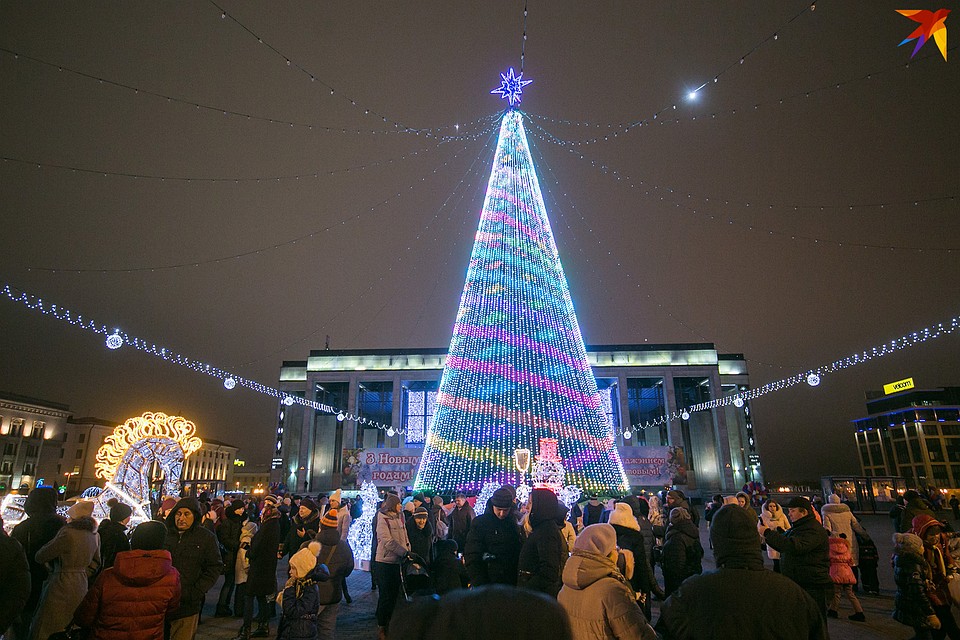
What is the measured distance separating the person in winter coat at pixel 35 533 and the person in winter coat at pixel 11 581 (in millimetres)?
1676

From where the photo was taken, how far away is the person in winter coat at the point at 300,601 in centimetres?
435

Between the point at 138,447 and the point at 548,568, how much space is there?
1217 cm

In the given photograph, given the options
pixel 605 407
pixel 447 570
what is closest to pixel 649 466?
pixel 605 407

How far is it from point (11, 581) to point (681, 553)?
21.2 ft

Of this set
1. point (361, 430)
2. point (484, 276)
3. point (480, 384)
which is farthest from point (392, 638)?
point (361, 430)

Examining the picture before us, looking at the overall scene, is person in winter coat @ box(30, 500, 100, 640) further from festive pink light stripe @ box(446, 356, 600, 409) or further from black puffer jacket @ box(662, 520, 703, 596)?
festive pink light stripe @ box(446, 356, 600, 409)

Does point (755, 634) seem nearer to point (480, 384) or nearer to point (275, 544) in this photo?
point (275, 544)

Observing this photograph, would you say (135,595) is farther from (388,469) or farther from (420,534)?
(388,469)

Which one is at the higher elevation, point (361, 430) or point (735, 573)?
point (361, 430)

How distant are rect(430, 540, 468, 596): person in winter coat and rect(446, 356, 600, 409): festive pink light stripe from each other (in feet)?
30.0

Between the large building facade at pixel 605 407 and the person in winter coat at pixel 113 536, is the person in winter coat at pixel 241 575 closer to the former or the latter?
the person in winter coat at pixel 113 536

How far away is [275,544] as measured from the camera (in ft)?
21.0

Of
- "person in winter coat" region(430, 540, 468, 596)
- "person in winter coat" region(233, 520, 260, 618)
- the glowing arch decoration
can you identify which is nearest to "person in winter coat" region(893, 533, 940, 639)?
"person in winter coat" region(430, 540, 468, 596)

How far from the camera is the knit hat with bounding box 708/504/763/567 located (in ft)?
8.50
